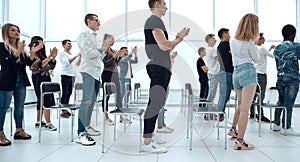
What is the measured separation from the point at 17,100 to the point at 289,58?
10.6 ft

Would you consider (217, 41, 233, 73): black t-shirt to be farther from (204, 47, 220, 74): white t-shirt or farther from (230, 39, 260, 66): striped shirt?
(230, 39, 260, 66): striped shirt

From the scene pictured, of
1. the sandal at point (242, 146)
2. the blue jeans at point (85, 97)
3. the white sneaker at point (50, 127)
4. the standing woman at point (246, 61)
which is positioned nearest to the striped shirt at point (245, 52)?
the standing woman at point (246, 61)

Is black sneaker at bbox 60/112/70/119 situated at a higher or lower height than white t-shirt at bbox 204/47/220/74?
lower

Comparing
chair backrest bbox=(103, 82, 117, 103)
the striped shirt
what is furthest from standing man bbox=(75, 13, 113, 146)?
the striped shirt

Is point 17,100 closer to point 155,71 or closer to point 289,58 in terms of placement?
point 155,71

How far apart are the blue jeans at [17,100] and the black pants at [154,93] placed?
1.46 meters

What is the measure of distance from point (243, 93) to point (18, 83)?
238cm

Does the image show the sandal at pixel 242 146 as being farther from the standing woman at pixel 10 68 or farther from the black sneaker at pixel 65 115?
the black sneaker at pixel 65 115

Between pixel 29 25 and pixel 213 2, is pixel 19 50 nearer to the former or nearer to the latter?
pixel 29 25

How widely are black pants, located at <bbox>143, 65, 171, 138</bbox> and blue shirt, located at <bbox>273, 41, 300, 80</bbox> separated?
5.65ft

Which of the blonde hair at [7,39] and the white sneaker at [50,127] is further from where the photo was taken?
the white sneaker at [50,127]

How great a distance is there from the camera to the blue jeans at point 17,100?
2797mm

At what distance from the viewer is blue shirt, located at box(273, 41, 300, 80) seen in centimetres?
333

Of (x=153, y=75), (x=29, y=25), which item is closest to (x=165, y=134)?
(x=153, y=75)
